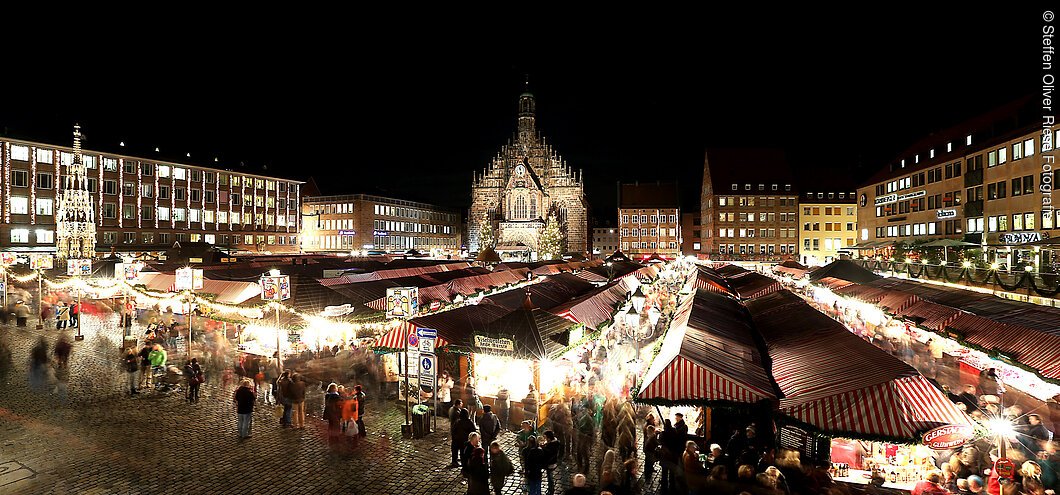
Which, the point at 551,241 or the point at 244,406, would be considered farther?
the point at 551,241

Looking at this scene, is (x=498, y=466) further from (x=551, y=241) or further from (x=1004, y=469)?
(x=551, y=241)

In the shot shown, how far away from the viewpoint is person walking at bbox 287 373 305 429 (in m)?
11.5

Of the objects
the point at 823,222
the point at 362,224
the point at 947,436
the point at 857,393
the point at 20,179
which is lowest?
the point at 947,436

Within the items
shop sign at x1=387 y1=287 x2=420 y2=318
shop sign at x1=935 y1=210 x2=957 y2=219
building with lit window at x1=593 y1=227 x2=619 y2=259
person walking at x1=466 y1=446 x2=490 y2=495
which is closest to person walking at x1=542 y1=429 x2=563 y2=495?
person walking at x1=466 y1=446 x2=490 y2=495

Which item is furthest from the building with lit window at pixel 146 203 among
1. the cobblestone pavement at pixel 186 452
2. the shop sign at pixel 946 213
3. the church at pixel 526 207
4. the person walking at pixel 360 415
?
the shop sign at pixel 946 213

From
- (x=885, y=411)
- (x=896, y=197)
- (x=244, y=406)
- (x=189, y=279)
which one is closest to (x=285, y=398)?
(x=244, y=406)

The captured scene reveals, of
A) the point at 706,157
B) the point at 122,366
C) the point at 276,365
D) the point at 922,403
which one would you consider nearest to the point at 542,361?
the point at 922,403

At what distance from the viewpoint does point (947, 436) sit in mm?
7008

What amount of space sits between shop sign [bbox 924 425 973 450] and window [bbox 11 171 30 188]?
6368cm

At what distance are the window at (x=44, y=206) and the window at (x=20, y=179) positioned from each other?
159 centimetres

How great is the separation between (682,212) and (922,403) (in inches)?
3744

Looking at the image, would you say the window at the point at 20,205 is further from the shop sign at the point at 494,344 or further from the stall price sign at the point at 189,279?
the shop sign at the point at 494,344

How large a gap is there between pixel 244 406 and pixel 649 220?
82584 mm

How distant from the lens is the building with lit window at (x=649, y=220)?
88.8 meters
